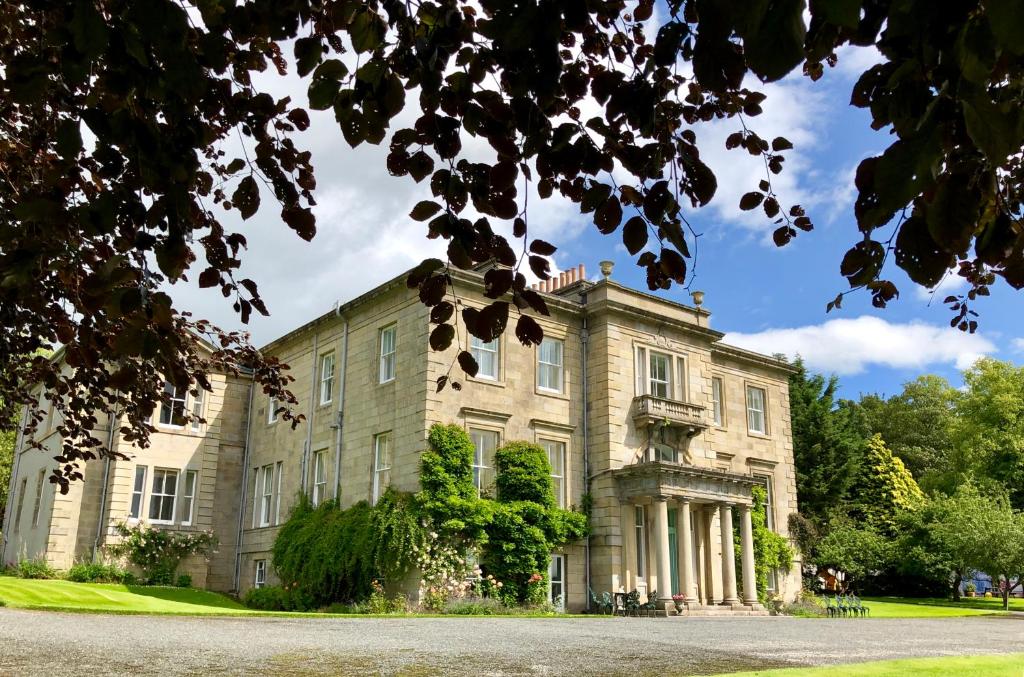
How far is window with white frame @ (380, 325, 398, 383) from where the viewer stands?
2423 centimetres

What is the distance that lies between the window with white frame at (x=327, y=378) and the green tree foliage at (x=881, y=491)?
27370 mm

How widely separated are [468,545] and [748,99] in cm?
1793

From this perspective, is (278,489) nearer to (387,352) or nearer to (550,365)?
(387,352)

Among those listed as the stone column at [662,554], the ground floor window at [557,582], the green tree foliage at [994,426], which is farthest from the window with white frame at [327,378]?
the green tree foliage at [994,426]

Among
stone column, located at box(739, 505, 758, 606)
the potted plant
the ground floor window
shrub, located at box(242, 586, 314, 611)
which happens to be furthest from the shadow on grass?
stone column, located at box(739, 505, 758, 606)

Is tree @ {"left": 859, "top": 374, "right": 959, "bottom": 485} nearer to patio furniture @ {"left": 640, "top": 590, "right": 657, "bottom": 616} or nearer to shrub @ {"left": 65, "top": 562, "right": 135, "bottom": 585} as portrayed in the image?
patio furniture @ {"left": 640, "top": 590, "right": 657, "bottom": 616}

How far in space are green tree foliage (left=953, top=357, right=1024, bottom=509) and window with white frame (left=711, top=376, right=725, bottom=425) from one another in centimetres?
2035

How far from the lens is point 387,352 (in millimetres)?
24531

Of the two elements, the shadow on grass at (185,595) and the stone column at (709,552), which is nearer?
the shadow on grass at (185,595)

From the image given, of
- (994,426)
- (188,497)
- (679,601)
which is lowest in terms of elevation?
(679,601)

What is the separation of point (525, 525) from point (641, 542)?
14.8 ft

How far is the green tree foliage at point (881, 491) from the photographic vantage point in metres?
40.6

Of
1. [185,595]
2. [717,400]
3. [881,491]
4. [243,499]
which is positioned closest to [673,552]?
[717,400]

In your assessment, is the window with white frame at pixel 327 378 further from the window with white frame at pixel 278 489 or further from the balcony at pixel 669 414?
the balcony at pixel 669 414
